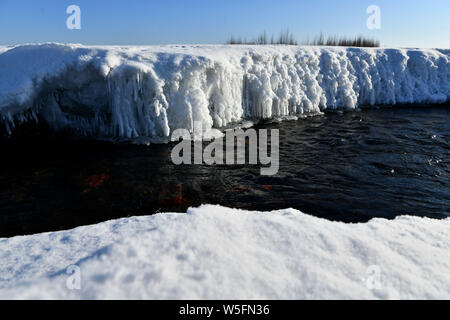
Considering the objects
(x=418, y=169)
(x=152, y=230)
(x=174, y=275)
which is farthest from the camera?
(x=418, y=169)

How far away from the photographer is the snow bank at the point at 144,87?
285 inches

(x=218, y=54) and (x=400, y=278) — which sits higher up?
(x=218, y=54)

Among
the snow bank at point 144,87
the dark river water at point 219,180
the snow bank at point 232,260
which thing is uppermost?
the snow bank at point 144,87

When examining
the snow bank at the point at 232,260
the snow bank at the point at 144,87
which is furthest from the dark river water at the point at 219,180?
the snow bank at the point at 232,260

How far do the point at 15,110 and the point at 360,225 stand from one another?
7.87 m

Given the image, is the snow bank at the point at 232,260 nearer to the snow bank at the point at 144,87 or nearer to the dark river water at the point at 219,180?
the dark river water at the point at 219,180

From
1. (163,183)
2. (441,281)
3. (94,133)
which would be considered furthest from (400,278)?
(94,133)

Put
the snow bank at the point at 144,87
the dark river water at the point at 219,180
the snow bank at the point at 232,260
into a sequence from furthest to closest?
the snow bank at the point at 144,87 < the dark river water at the point at 219,180 < the snow bank at the point at 232,260

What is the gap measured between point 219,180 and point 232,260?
12.0ft

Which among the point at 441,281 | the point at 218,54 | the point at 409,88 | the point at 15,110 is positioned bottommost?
the point at 441,281

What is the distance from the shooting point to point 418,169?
234 inches

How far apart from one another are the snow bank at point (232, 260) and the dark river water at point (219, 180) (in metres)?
1.75

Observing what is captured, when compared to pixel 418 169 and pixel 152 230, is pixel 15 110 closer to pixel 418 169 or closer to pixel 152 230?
pixel 152 230

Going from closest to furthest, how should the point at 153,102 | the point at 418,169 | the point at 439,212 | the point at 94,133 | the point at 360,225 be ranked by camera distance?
the point at 360,225, the point at 439,212, the point at 418,169, the point at 153,102, the point at 94,133
